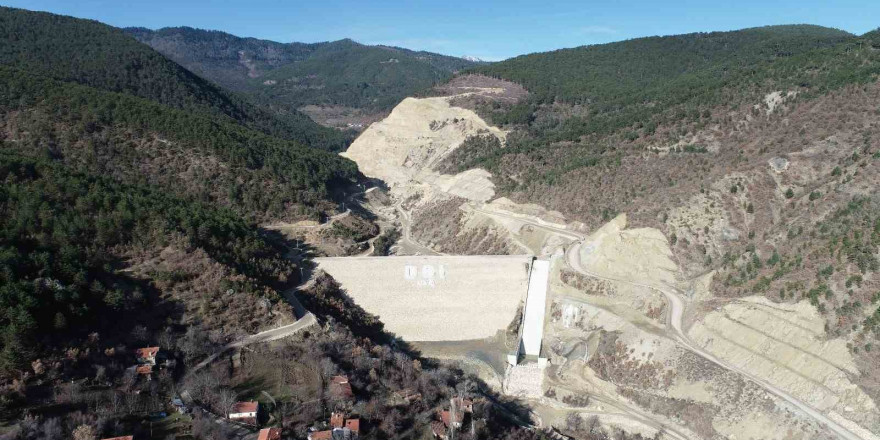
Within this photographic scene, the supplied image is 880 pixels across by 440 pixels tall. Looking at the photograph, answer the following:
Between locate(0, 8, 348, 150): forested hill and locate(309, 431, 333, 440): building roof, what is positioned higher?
locate(0, 8, 348, 150): forested hill

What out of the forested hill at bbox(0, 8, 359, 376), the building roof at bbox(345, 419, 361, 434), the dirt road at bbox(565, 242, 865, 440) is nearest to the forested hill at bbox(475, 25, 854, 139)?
the dirt road at bbox(565, 242, 865, 440)

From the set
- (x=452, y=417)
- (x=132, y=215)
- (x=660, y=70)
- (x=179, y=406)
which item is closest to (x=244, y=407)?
(x=179, y=406)

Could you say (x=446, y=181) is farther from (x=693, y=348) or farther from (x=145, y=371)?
(x=145, y=371)

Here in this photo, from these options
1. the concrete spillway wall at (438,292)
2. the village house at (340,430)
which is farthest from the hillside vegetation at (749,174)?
the village house at (340,430)

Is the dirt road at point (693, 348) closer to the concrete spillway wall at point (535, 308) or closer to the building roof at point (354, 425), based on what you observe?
the concrete spillway wall at point (535, 308)

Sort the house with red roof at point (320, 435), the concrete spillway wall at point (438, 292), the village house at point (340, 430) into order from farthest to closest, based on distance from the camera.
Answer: the concrete spillway wall at point (438, 292)
the village house at point (340, 430)
the house with red roof at point (320, 435)

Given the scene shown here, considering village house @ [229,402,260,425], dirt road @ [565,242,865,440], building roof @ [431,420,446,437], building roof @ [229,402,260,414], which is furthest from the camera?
dirt road @ [565,242,865,440]

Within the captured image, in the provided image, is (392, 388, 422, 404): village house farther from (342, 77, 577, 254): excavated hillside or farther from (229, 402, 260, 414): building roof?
(342, 77, 577, 254): excavated hillside
